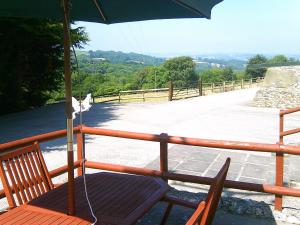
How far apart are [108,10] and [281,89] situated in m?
16.3

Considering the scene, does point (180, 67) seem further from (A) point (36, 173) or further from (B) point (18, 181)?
(B) point (18, 181)

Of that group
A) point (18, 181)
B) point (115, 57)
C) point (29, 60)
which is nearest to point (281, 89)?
point (29, 60)

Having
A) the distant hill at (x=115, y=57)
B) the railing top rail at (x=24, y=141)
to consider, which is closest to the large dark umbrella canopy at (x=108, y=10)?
the distant hill at (x=115, y=57)

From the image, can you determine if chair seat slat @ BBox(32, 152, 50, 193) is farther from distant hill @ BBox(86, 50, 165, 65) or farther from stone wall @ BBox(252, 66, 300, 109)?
stone wall @ BBox(252, 66, 300, 109)

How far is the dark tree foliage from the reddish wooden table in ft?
37.6

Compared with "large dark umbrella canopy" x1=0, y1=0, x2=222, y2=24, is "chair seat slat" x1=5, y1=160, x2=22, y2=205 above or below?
below

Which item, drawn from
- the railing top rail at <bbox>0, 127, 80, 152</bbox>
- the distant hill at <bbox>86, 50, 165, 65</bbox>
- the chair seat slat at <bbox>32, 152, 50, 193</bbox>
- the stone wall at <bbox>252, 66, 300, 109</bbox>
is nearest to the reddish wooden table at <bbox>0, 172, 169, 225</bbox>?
the chair seat slat at <bbox>32, 152, 50, 193</bbox>

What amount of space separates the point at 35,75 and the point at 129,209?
15381 millimetres

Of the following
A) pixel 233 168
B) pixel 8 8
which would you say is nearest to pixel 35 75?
pixel 233 168

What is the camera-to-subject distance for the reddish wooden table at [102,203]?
2627 mm

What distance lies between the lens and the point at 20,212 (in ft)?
9.00

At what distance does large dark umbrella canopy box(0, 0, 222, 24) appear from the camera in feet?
10.1

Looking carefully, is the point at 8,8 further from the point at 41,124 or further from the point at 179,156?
the point at 41,124

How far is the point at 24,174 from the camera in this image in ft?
11.5
